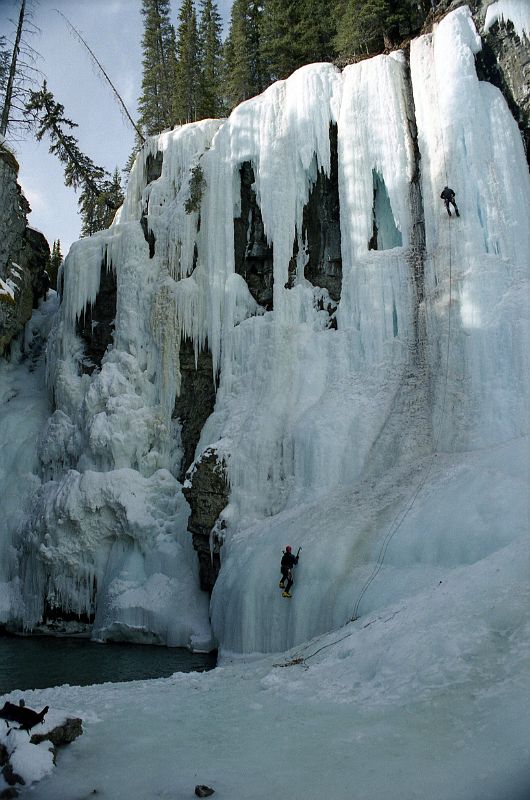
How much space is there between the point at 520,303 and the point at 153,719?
33.0 ft

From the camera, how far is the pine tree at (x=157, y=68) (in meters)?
29.8

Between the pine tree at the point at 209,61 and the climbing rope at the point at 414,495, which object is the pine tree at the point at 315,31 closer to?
the pine tree at the point at 209,61

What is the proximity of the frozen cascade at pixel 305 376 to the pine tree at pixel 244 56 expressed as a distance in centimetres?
706

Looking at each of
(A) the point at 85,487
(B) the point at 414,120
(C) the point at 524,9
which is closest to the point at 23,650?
(A) the point at 85,487

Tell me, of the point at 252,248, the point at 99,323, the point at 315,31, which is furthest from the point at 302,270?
the point at 315,31

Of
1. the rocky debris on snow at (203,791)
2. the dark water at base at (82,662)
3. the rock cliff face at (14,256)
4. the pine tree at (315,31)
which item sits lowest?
the dark water at base at (82,662)

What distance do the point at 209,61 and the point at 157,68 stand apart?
2.76 m

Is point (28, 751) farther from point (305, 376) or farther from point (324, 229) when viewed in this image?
point (324, 229)

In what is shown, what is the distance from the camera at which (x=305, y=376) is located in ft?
50.5


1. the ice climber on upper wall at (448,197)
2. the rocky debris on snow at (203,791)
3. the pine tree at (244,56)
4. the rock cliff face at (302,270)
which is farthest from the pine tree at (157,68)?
the rocky debris on snow at (203,791)

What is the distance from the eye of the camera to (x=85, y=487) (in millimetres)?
16688

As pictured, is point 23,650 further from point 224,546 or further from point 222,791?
point 222,791

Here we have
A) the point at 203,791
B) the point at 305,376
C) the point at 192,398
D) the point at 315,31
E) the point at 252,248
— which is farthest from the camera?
the point at 315,31

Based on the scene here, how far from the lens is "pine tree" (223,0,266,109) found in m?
25.6
